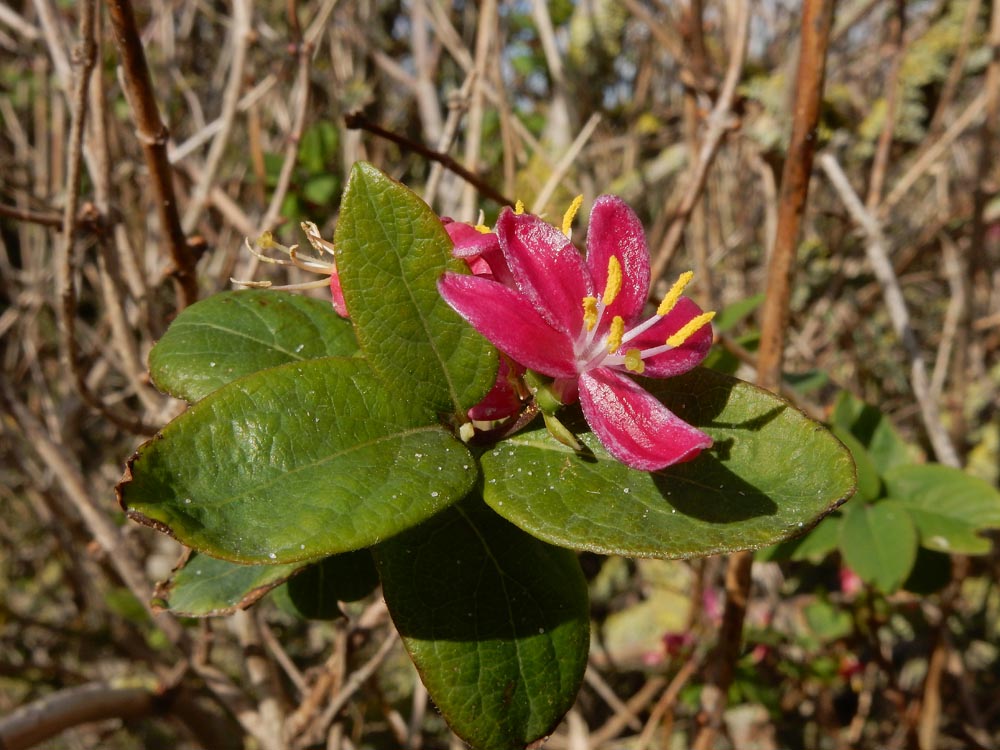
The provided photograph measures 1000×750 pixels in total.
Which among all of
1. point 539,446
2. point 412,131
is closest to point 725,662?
point 539,446

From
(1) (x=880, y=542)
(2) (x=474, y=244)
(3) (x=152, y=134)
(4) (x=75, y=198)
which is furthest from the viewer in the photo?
(1) (x=880, y=542)

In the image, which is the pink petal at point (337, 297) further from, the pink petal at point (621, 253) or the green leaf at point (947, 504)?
the green leaf at point (947, 504)

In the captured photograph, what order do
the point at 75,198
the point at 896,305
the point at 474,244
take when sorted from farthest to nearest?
the point at 896,305 → the point at 75,198 → the point at 474,244

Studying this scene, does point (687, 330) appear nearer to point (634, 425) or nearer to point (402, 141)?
point (634, 425)

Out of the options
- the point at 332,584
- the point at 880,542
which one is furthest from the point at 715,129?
the point at 332,584

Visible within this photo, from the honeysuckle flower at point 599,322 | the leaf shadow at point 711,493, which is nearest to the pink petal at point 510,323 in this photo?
the honeysuckle flower at point 599,322
